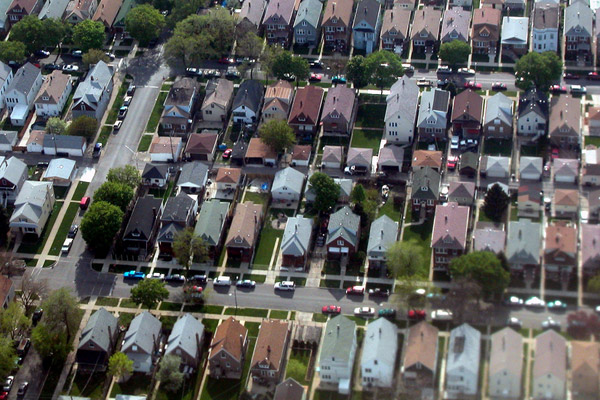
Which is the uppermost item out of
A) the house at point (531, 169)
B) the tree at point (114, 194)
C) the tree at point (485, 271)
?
the house at point (531, 169)

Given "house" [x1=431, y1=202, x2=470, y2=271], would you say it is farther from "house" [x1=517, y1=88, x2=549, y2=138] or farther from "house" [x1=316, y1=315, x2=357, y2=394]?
"house" [x1=517, y1=88, x2=549, y2=138]

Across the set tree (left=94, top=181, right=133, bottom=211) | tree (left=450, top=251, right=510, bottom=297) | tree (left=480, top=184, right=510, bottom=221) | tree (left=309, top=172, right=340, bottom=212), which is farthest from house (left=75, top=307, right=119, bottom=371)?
tree (left=480, top=184, right=510, bottom=221)

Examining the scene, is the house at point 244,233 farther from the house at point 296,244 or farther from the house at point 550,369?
the house at point 550,369

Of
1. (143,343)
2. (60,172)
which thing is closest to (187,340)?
(143,343)

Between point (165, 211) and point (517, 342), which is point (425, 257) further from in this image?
point (165, 211)

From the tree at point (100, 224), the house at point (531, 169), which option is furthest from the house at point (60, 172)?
the house at point (531, 169)
